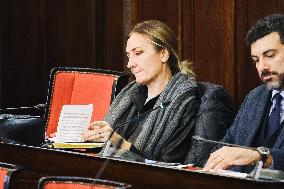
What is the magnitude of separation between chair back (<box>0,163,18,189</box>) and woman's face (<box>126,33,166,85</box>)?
1.19 meters

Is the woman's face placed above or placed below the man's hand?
above

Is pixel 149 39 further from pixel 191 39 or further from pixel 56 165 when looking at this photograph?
pixel 191 39

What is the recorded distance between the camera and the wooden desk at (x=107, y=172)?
236 centimetres

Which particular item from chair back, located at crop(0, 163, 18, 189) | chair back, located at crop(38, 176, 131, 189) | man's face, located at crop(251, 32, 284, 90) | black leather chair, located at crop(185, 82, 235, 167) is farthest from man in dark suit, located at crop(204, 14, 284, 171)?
chair back, located at crop(0, 163, 18, 189)

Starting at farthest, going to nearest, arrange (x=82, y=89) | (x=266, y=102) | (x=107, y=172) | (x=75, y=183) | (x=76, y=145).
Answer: (x=82, y=89), (x=76, y=145), (x=266, y=102), (x=107, y=172), (x=75, y=183)

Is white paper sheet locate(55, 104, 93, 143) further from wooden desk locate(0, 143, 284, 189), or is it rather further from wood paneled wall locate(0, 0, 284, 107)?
wood paneled wall locate(0, 0, 284, 107)

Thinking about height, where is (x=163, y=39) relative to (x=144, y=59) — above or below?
above

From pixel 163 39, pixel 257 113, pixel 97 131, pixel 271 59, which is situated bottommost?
pixel 97 131

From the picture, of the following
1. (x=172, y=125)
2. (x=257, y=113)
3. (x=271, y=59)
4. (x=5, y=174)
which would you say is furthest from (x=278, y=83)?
(x=5, y=174)

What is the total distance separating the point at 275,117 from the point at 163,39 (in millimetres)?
856

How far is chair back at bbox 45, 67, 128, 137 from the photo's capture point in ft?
13.8

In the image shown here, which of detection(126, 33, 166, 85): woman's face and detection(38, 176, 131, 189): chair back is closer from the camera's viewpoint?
detection(38, 176, 131, 189): chair back

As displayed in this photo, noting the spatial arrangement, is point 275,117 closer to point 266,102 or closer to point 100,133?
Result: point 266,102

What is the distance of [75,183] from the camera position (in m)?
2.29
